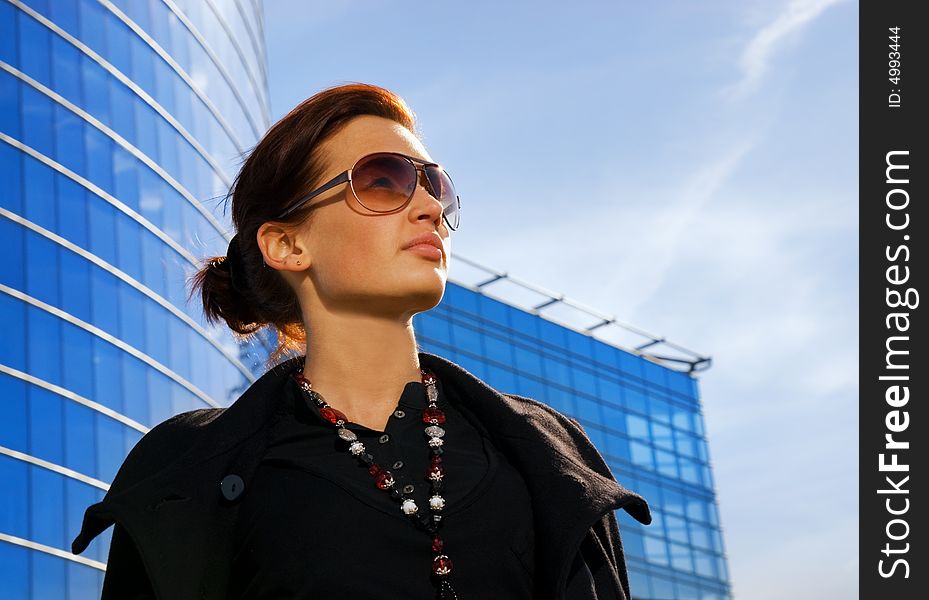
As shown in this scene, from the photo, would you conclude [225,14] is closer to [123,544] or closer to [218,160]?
[218,160]

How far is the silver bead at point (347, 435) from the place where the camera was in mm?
3193

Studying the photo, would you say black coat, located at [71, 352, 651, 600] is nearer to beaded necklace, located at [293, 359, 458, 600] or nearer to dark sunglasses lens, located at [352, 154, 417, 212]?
beaded necklace, located at [293, 359, 458, 600]

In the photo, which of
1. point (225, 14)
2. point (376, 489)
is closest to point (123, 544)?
point (376, 489)

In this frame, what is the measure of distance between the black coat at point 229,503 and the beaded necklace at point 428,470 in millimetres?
122

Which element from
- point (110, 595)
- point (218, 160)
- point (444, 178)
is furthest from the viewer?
point (218, 160)

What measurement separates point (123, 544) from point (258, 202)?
1059 millimetres

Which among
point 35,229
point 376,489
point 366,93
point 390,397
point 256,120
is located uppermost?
point 256,120

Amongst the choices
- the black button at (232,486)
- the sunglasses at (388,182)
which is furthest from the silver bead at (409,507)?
the sunglasses at (388,182)

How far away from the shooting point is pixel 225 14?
105 feet

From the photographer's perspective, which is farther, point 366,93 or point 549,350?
point 549,350

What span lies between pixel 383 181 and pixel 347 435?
26.9 inches

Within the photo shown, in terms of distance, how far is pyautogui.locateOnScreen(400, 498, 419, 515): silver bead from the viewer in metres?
3.00

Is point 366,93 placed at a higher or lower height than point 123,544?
higher

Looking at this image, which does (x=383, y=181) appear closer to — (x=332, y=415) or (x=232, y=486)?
(x=332, y=415)
